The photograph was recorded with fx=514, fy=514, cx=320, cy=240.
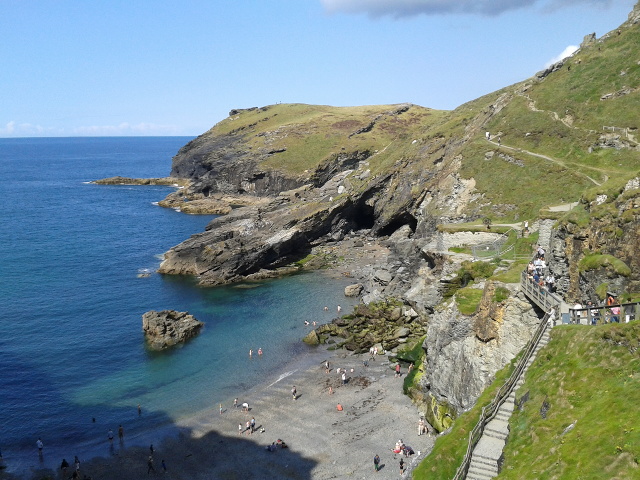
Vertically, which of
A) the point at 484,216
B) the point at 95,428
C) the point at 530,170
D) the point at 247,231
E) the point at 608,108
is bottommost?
the point at 95,428

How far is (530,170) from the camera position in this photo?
68250 mm

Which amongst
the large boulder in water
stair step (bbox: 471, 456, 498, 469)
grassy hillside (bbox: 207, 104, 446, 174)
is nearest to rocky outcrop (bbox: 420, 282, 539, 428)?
stair step (bbox: 471, 456, 498, 469)

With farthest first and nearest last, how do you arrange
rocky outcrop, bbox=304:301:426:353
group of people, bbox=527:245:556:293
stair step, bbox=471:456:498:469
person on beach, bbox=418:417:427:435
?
1. rocky outcrop, bbox=304:301:426:353
2. person on beach, bbox=418:417:427:435
3. group of people, bbox=527:245:556:293
4. stair step, bbox=471:456:498:469

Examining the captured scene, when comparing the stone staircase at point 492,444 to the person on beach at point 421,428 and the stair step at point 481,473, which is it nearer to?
the stair step at point 481,473

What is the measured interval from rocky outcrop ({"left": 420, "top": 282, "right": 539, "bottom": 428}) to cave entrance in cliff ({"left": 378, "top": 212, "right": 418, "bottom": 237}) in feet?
175

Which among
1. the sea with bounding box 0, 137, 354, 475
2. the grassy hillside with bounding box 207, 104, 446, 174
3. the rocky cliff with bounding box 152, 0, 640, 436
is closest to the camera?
the rocky cliff with bounding box 152, 0, 640, 436

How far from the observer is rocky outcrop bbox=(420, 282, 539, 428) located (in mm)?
31484

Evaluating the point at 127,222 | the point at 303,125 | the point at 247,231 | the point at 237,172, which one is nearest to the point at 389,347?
the point at 247,231

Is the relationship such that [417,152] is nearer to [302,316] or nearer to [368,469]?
[302,316]

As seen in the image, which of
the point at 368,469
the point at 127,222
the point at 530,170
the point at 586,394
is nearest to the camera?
the point at 586,394

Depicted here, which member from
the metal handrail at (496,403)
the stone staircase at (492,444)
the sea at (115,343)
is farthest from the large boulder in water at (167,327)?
the stone staircase at (492,444)

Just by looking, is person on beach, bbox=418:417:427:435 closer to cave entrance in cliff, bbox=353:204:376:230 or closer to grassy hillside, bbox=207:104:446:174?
cave entrance in cliff, bbox=353:204:376:230

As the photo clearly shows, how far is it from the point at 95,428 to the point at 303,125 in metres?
157

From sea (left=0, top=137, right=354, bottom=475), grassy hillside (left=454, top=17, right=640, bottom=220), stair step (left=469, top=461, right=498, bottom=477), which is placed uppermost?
grassy hillside (left=454, top=17, right=640, bottom=220)
